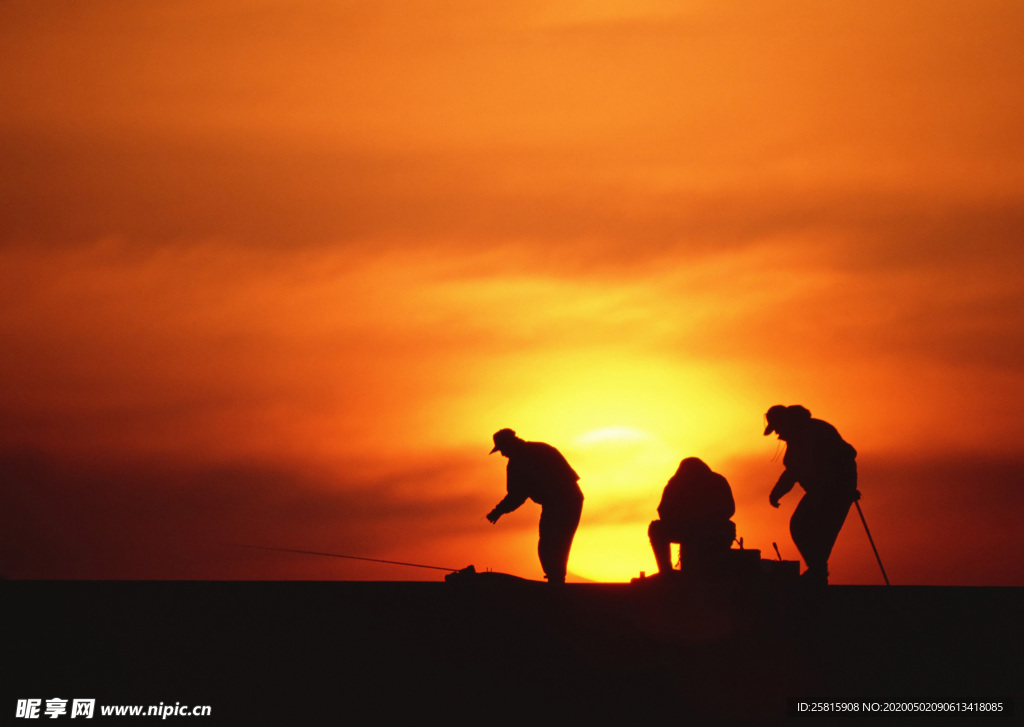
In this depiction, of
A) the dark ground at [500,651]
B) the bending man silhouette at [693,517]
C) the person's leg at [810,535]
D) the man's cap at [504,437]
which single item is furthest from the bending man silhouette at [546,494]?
the person's leg at [810,535]

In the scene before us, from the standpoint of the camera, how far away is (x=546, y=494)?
1738cm

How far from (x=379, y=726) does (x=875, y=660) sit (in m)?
4.77

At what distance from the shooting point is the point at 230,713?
14.1 m

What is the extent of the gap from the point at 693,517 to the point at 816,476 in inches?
55.3

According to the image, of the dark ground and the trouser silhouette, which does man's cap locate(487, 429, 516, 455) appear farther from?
the dark ground

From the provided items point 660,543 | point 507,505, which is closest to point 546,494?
point 507,505

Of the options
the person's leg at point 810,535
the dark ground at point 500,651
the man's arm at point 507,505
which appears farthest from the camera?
the man's arm at point 507,505

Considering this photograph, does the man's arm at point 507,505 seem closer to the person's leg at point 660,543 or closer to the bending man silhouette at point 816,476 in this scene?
the person's leg at point 660,543

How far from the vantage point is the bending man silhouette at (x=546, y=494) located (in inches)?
684

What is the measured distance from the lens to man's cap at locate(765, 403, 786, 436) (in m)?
15.9

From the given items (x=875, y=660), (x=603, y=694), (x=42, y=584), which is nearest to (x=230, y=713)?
(x=42, y=584)

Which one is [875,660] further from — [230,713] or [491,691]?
[230,713]

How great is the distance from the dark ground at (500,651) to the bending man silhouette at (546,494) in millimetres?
2277

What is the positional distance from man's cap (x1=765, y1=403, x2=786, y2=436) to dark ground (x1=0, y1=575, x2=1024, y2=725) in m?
1.90
